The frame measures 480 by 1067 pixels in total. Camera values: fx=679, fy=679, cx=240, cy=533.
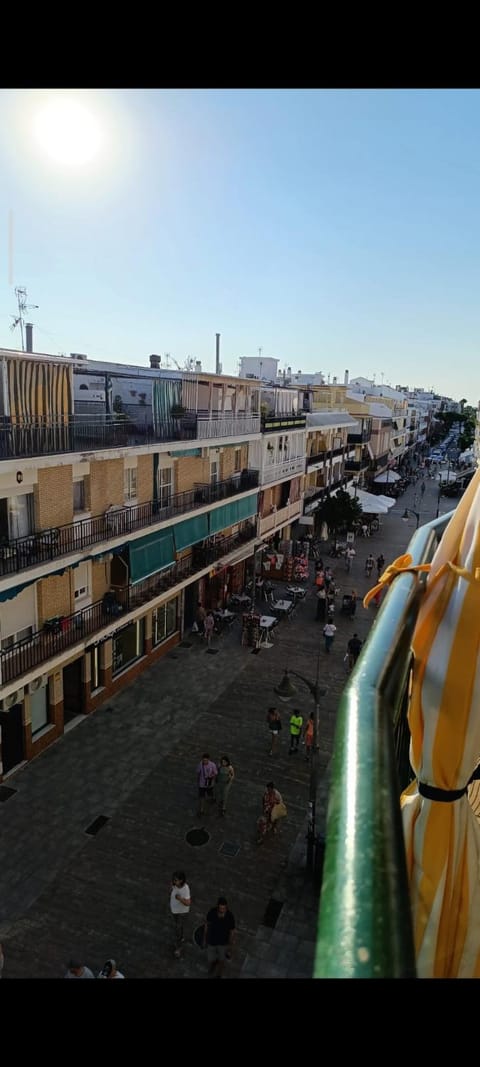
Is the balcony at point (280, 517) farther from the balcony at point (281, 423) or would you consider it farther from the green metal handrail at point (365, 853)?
the green metal handrail at point (365, 853)

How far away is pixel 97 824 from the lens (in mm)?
13969

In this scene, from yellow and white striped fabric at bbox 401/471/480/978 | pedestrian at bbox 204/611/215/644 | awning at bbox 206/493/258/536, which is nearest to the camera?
yellow and white striped fabric at bbox 401/471/480/978

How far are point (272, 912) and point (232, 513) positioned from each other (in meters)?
16.8

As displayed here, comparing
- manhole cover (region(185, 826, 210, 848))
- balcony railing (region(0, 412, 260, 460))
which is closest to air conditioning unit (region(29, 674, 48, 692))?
manhole cover (region(185, 826, 210, 848))

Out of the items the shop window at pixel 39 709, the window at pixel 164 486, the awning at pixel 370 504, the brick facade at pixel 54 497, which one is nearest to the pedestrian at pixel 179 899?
the shop window at pixel 39 709

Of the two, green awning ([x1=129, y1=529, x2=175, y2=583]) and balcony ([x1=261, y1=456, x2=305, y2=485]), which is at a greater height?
balcony ([x1=261, y1=456, x2=305, y2=485])

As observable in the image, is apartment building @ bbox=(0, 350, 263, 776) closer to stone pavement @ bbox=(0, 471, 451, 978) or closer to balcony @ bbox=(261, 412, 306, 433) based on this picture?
stone pavement @ bbox=(0, 471, 451, 978)

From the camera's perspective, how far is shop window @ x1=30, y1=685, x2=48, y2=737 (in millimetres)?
16516

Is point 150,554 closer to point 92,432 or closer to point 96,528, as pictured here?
point 96,528

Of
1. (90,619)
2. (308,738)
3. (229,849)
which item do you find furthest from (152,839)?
(90,619)

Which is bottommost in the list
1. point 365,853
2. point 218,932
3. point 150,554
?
point 218,932

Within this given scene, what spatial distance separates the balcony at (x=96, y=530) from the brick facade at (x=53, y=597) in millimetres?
901

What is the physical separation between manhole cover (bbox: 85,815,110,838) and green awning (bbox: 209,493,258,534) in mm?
12156

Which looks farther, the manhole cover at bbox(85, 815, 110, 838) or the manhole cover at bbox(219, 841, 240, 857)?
the manhole cover at bbox(85, 815, 110, 838)
